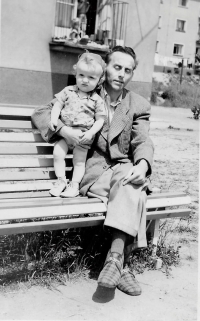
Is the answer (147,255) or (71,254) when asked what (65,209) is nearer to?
(71,254)

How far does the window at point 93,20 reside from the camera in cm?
1366

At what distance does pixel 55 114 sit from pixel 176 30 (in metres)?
36.8

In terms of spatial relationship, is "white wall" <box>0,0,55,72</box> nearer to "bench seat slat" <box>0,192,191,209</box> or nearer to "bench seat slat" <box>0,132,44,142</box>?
"bench seat slat" <box>0,132,44,142</box>

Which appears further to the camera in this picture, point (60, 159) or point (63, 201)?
point (60, 159)

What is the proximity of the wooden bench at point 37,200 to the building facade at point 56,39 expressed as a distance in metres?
9.36

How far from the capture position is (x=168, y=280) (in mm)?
3291

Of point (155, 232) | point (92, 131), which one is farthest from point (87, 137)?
point (155, 232)

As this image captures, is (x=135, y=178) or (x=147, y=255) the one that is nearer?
(x=135, y=178)

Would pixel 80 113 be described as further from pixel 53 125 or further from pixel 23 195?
pixel 23 195

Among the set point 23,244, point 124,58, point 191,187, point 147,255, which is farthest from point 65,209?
point 191,187

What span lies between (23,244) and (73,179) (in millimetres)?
575

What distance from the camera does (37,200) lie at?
2939mm

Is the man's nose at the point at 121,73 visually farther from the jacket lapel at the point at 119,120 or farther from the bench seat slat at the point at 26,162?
the bench seat slat at the point at 26,162

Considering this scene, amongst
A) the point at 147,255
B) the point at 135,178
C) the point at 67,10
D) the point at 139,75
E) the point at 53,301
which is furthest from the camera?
the point at 139,75
